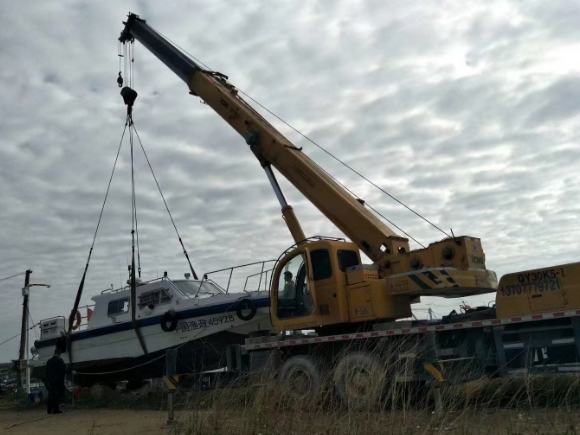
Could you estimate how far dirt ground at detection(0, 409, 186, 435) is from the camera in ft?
31.6

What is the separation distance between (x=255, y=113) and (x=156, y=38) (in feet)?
14.1

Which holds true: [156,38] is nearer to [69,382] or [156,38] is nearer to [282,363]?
[282,363]

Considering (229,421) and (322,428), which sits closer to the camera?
(322,428)

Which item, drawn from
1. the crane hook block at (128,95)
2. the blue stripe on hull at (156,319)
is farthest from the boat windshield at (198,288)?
the crane hook block at (128,95)

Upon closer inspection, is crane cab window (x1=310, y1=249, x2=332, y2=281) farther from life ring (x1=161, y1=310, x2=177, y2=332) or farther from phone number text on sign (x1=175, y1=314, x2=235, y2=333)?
life ring (x1=161, y1=310, x2=177, y2=332)

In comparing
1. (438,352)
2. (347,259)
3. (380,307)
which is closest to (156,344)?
(347,259)

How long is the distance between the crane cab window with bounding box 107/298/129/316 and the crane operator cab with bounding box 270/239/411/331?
23.0 ft

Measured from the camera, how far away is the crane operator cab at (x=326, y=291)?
10188 millimetres

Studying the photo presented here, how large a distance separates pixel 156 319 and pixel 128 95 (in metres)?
6.25

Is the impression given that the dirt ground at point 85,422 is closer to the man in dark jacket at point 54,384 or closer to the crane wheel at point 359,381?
the man in dark jacket at point 54,384

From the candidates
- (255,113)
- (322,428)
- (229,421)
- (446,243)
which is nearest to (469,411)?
(322,428)

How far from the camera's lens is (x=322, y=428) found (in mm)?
5445

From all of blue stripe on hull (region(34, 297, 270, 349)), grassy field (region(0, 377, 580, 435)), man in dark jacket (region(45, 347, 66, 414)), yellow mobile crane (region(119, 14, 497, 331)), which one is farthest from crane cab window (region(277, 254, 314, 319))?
man in dark jacket (region(45, 347, 66, 414))

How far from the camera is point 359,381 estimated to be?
7.67 metres
